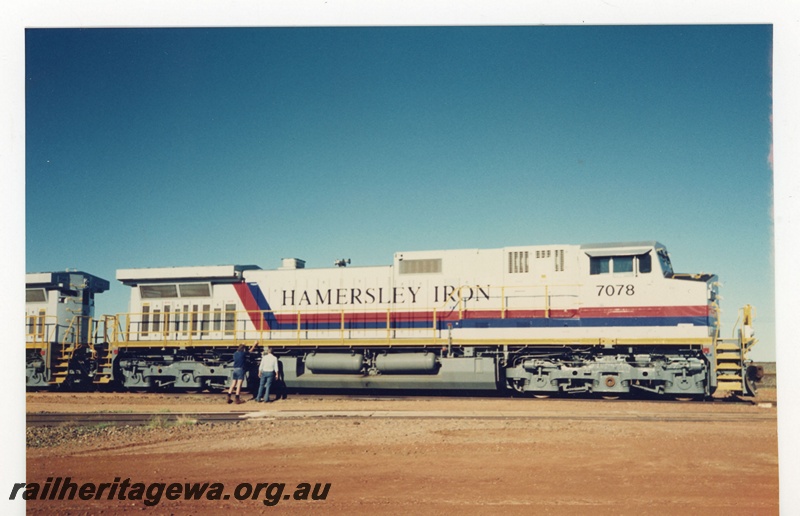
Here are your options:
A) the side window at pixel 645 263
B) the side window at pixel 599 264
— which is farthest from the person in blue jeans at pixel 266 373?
the side window at pixel 645 263

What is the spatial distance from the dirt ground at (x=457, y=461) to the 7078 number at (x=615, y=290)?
219cm

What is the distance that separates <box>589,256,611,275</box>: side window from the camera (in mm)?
11156

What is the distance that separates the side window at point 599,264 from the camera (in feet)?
36.6

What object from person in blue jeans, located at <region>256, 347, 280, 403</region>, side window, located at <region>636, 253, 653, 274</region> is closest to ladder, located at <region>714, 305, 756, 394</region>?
side window, located at <region>636, 253, 653, 274</region>

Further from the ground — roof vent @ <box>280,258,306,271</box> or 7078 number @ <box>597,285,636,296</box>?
roof vent @ <box>280,258,306,271</box>

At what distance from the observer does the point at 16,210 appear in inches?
293

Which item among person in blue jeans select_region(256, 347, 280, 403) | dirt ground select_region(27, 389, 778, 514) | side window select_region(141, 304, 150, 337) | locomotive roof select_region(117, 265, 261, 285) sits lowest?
dirt ground select_region(27, 389, 778, 514)

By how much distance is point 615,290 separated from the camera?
11023 mm

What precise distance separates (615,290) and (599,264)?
55 cm

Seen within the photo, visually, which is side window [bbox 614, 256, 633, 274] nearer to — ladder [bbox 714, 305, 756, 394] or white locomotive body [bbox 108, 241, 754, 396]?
white locomotive body [bbox 108, 241, 754, 396]

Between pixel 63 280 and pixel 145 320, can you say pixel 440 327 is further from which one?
pixel 63 280

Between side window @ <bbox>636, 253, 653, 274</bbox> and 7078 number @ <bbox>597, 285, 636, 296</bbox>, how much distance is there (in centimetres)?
37

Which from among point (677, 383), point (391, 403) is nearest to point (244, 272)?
point (391, 403)

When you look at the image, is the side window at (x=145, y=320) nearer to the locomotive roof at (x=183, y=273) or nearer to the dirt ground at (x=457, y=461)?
the locomotive roof at (x=183, y=273)
